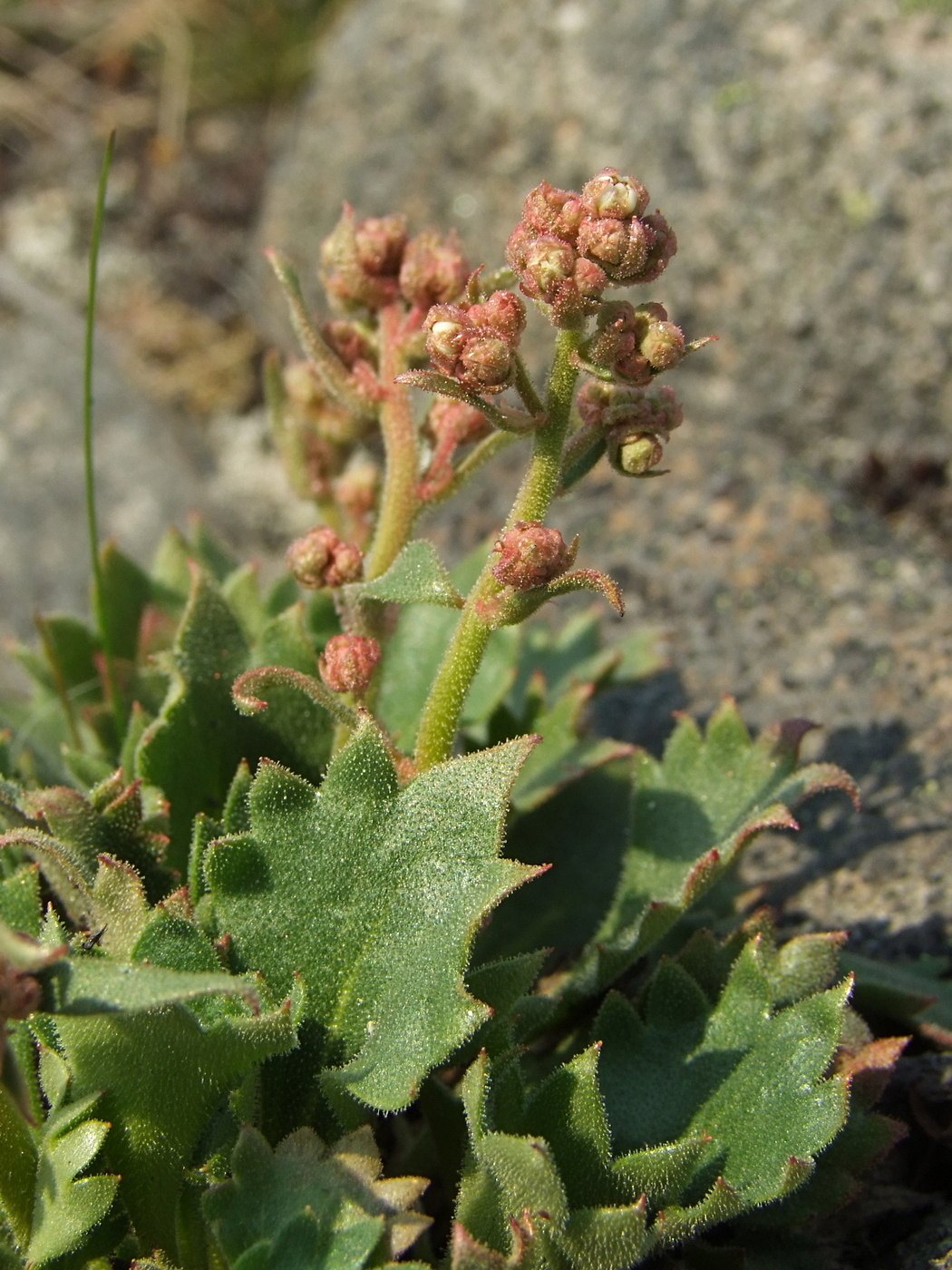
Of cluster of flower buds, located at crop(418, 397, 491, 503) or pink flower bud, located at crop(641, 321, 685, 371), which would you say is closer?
pink flower bud, located at crop(641, 321, 685, 371)

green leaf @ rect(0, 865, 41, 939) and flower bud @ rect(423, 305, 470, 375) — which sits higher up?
flower bud @ rect(423, 305, 470, 375)

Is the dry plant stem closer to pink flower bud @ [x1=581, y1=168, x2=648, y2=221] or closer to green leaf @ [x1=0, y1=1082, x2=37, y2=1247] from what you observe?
pink flower bud @ [x1=581, y1=168, x2=648, y2=221]

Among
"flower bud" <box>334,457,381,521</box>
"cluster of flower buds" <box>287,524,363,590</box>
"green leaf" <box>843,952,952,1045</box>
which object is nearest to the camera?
"cluster of flower buds" <box>287,524,363,590</box>

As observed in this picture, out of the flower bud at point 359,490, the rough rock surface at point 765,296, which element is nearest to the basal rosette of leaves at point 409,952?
the flower bud at point 359,490

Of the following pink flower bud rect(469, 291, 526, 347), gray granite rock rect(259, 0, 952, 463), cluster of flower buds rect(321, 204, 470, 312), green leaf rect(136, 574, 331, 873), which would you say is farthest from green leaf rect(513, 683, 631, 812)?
gray granite rock rect(259, 0, 952, 463)

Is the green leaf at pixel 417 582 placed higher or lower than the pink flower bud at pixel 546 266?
lower

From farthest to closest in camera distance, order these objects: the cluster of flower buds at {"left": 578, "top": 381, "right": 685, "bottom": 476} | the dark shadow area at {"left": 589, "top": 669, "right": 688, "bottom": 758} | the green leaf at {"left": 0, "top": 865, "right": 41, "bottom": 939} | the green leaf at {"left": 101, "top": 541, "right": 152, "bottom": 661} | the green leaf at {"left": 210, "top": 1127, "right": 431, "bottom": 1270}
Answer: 1. the dark shadow area at {"left": 589, "top": 669, "right": 688, "bottom": 758}
2. the green leaf at {"left": 101, "top": 541, "right": 152, "bottom": 661}
3. the green leaf at {"left": 0, "top": 865, "right": 41, "bottom": 939}
4. the cluster of flower buds at {"left": 578, "top": 381, "right": 685, "bottom": 476}
5. the green leaf at {"left": 210, "top": 1127, "right": 431, "bottom": 1270}

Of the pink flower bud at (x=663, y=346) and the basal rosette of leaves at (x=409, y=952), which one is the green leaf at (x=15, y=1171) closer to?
the basal rosette of leaves at (x=409, y=952)

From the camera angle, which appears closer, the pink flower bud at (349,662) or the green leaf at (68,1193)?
the green leaf at (68,1193)
